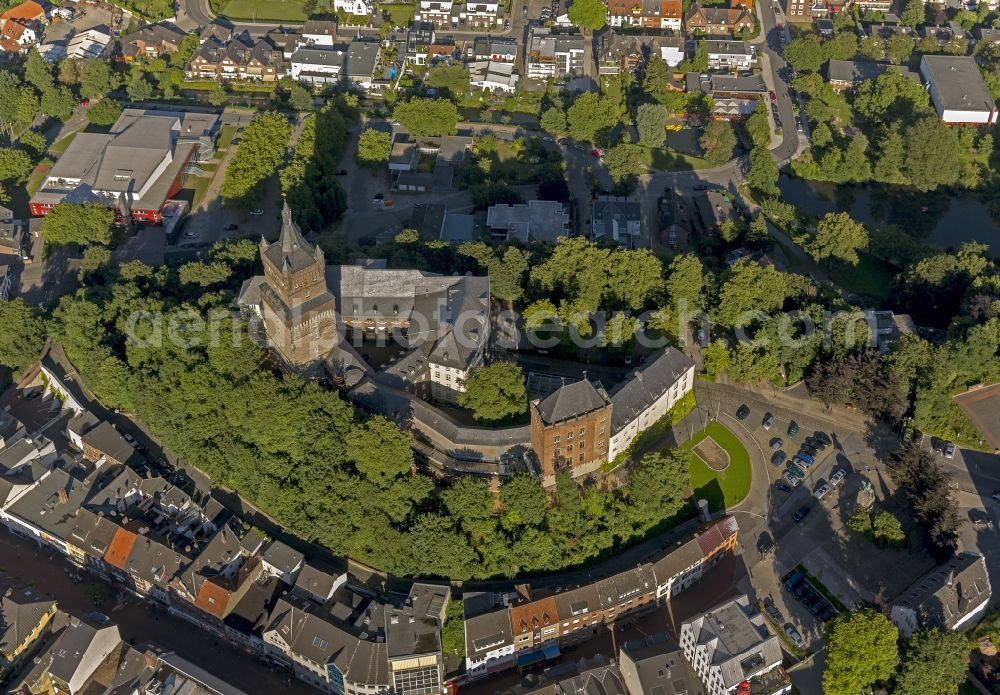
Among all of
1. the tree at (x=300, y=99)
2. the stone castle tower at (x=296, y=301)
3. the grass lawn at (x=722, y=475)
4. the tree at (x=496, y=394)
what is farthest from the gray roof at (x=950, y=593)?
the tree at (x=300, y=99)

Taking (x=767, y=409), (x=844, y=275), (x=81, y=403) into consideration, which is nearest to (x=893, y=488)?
(x=767, y=409)

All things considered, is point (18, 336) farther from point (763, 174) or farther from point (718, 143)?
point (763, 174)

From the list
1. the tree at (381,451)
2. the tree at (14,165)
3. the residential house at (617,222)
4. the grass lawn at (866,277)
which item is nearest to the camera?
the tree at (381,451)

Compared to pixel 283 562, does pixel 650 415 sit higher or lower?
higher

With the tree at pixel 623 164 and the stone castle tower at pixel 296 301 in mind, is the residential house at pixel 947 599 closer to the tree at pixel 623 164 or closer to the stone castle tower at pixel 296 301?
the stone castle tower at pixel 296 301

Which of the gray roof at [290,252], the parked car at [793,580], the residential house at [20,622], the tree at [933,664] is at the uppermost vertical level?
the gray roof at [290,252]

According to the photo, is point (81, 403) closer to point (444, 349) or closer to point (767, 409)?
point (444, 349)

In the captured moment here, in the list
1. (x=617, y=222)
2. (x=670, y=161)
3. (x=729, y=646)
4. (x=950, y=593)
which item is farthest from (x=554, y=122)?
(x=729, y=646)
